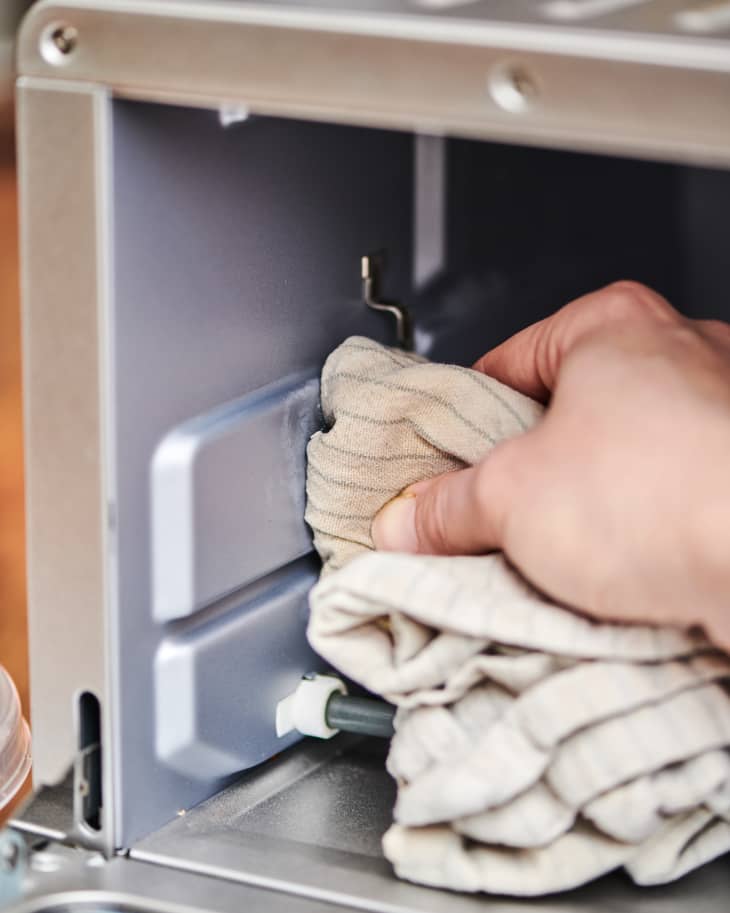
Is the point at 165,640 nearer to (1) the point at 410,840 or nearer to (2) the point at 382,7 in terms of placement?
(1) the point at 410,840

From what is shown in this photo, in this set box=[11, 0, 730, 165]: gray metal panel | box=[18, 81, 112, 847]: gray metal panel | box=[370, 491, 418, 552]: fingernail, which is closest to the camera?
box=[11, 0, 730, 165]: gray metal panel

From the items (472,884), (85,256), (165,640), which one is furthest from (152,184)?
(472,884)

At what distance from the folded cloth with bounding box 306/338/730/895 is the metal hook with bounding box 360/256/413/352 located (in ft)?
0.80

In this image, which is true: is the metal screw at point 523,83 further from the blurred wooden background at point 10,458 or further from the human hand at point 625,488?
the blurred wooden background at point 10,458

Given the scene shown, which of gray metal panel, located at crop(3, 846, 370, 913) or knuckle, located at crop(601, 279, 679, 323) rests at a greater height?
knuckle, located at crop(601, 279, 679, 323)

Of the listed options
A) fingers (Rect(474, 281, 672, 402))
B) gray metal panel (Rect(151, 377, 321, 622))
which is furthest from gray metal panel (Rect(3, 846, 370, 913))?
fingers (Rect(474, 281, 672, 402))

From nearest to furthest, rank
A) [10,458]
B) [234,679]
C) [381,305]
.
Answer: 1. [234,679]
2. [381,305]
3. [10,458]

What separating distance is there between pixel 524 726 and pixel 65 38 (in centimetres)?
32

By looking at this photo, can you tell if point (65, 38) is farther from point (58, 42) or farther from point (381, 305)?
point (381, 305)

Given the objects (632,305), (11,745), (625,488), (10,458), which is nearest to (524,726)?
(625,488)

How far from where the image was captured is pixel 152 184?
552 mm

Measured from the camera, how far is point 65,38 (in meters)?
0.52

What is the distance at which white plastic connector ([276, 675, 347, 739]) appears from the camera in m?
0.70

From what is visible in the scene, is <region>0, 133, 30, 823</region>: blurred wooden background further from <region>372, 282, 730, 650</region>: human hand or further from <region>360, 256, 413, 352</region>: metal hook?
<region>372, 282, 730, 650</region>: human hand
